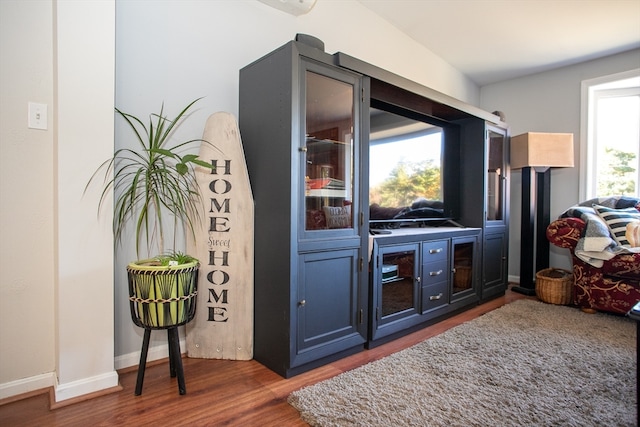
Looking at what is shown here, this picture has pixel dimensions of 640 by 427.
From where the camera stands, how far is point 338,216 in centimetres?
196

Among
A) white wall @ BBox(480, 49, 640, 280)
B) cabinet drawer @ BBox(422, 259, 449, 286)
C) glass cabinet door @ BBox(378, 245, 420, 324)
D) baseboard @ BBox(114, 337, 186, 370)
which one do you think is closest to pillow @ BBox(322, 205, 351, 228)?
glass cabinet door @ BBox(378, 245, 420, 324)

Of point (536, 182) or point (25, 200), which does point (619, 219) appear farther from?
point (25, 200)

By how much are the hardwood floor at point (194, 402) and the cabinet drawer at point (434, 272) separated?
0.84 meters

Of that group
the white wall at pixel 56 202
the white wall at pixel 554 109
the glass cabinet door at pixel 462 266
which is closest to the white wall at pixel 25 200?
the white wall at pixel 56 202

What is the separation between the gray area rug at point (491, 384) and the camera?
4.45 feet

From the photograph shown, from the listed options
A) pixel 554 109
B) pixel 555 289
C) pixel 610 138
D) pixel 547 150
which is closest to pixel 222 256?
pixel 555 289

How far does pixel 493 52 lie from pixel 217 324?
140 inches

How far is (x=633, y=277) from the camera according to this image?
253 cm

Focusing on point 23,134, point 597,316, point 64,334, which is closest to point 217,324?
point 64,334

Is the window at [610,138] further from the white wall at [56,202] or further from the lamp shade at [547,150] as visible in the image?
the white wall at [56,202]

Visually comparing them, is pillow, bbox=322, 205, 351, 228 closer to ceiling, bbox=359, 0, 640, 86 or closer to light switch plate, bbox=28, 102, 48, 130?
light switch plate, bbox=28, 102, 48, 130

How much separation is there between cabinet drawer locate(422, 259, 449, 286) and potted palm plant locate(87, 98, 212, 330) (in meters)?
1.54

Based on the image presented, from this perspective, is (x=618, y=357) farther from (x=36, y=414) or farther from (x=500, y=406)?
(x=36, y=414)

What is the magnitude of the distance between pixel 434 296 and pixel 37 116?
8.21 ft
